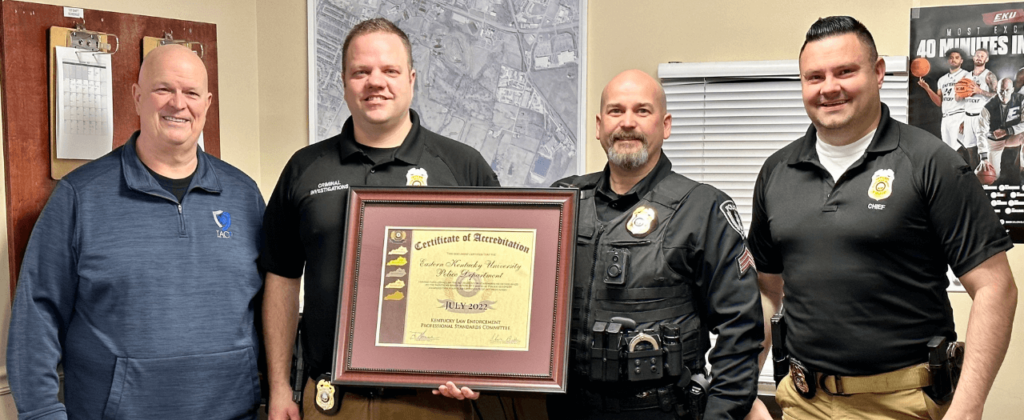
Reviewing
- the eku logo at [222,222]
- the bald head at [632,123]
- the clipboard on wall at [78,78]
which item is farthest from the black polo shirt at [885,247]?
the clipboard on wall at [78,78]

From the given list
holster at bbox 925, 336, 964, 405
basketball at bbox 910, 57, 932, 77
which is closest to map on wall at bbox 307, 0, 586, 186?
basketball at bbox 910, 57, 932, 77

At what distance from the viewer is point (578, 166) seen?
376 centimetres

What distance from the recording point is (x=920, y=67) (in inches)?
128

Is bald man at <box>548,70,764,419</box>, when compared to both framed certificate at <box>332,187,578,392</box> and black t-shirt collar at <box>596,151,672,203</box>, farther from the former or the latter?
framed certificate at <box>332,187,578,392</box>

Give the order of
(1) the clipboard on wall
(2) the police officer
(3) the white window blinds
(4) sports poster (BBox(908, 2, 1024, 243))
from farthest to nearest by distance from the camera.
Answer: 1. (3) the white window blinds
2. (4) sports poster (BBox(908, 2, 1024, 243))
3. (1) the clipboard on wall
4. (2) the police officer

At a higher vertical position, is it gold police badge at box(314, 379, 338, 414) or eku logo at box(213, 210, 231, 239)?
eku logo at box(213, 210, 231, 239)

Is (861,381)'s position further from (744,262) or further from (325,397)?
(325,397)

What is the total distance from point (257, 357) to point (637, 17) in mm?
2173

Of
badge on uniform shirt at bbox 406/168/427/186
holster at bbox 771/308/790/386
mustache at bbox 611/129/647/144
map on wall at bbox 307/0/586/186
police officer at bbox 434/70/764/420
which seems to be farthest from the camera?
map on wall at bbox 307/0/586/186

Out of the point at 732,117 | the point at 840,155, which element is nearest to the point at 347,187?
the point at 840,155

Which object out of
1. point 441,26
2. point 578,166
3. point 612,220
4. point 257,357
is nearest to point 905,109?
point 578,166

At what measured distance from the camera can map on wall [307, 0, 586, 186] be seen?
3.74 metres

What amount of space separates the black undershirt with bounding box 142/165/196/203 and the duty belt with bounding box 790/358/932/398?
1937mm

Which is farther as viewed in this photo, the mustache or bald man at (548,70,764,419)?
the mustache
